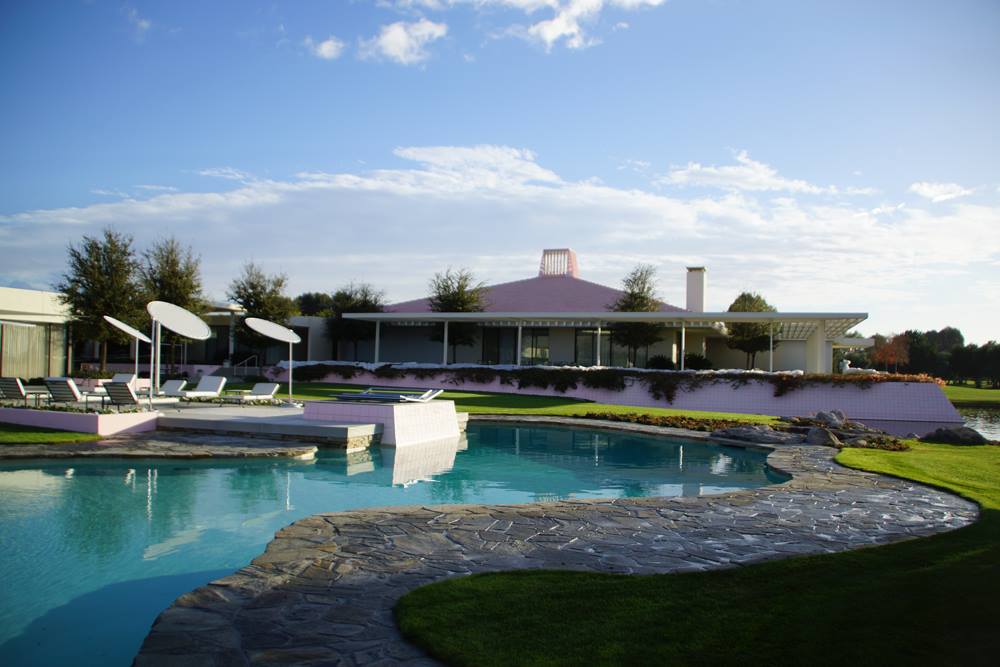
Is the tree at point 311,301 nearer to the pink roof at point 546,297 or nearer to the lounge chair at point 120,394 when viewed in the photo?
the pink roof at point 546,297

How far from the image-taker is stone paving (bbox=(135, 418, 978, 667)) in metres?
3.92

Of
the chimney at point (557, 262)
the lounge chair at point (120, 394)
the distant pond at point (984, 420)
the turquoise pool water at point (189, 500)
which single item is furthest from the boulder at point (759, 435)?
the chimney at point (557, 262)

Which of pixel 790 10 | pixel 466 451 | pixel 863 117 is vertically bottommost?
pixel 466 451

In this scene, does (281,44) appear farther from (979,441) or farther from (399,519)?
(979,441)

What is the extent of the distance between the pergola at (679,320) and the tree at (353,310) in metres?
1.14

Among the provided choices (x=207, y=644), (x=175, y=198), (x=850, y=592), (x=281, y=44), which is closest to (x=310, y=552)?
(x=207, y=644)

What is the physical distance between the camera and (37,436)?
1210cm

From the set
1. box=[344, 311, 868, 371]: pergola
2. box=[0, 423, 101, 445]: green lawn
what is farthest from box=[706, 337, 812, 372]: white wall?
box=[0, 423, 101, 445]: green lawn

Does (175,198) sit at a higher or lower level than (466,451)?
higher

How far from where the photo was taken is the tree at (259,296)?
102 ft

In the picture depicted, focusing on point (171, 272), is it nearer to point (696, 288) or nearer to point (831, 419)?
point (696, 288)

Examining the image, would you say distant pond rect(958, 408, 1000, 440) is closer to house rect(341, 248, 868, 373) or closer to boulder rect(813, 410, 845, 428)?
boulder rect(813, 410, 845, 428)

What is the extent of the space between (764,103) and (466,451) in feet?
31.6

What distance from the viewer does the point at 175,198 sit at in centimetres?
2258
